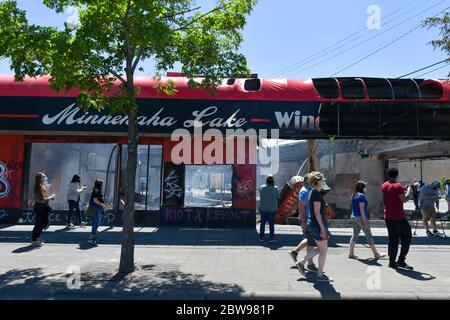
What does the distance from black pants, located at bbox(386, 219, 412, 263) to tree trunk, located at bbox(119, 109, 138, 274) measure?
15.4 feet

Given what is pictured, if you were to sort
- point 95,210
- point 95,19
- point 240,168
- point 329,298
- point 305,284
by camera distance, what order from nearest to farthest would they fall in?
point 329,298
point 305,284
point 95,19
point 95,210
point 240,168

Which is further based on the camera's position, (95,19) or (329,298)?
(95,19)

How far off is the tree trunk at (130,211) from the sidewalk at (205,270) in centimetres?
26

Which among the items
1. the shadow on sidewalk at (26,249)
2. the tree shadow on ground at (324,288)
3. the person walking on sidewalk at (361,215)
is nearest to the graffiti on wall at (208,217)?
the shadow on sidewalk at (26,249)

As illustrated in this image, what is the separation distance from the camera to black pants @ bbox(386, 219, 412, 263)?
24.2 ft

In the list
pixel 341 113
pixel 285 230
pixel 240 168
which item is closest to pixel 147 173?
pixel 240 168

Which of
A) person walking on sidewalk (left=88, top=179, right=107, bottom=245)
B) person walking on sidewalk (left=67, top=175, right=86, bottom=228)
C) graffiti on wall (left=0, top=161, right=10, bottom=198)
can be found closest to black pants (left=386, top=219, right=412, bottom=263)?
person walking on sidewalk (left=88, top=179, right=107, bottom=245)

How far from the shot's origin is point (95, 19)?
6.72 m

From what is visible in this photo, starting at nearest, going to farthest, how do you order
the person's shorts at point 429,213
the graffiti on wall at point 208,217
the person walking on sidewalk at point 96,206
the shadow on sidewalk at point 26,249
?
the shadow on sidewalk at point 26,249 < the person walking on sidewalk at point 96,206 < the person's shorts at point 429,213 < the graffiti on wall at point 208,217

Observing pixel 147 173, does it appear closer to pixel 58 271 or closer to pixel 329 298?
pixel 58 271

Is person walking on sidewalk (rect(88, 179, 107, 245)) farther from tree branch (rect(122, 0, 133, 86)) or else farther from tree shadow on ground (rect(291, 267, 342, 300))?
tree shadow on ground (rect(291, 267, 342, 300))

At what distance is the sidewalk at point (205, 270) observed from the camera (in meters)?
5.82

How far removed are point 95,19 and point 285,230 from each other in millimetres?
8413

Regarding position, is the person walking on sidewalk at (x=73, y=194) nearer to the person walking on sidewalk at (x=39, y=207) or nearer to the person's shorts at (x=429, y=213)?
the person walking on sidewalk at (x=39, y=207)
